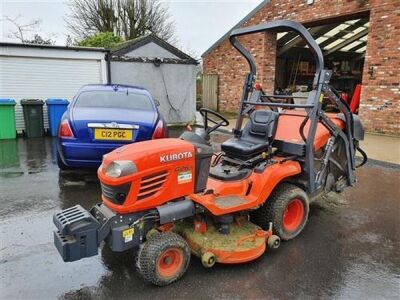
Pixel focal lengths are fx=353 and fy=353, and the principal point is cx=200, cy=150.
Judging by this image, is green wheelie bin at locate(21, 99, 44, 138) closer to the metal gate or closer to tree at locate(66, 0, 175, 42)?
the metal gate

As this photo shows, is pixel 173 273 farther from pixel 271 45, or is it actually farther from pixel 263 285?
pixel 271 45

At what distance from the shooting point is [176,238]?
289 centimetres

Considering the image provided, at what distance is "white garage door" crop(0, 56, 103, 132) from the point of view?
985cm

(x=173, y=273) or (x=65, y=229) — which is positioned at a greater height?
(x=65, y=229)

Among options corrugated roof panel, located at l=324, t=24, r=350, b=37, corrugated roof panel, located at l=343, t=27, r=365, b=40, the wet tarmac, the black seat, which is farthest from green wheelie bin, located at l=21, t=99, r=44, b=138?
corrugated roof panel, located at l=343, t=27, r=365, b=40

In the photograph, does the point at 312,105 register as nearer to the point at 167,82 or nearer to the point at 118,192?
the point at 118,192

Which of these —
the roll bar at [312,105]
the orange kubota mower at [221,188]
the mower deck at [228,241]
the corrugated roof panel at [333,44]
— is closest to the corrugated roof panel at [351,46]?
the corrugated roof panel at [333,44]

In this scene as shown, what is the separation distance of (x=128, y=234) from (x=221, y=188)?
1018 mm

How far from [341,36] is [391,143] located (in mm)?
8869

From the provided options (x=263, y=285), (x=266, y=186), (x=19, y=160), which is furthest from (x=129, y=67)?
(x=263, y=285)

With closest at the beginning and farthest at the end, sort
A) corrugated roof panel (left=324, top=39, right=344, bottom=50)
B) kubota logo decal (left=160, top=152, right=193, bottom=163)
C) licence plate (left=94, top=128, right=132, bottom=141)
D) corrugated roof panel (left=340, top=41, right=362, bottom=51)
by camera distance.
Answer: kubota logo decal (left=160, top=152, right=193, bottom=163), licence plate (left=94, top=128, right=132, bottom=141), corrugated roof panel (left=324, top=39, right=344, bottom=50), corrugated roof panel (left=340, top=41, right=362, bottom=51)

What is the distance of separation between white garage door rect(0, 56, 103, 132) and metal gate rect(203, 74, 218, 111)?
6181mm

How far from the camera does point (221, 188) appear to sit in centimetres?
337

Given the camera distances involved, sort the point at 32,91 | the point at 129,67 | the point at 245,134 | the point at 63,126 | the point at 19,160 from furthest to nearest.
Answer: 1. the point at 129,67
2. the point at 32,91
3. the point at 19,160
4. the point at 63,126
5. the point at 245,134
